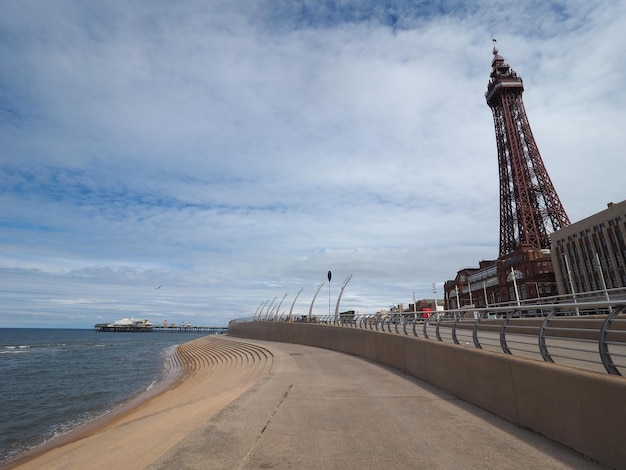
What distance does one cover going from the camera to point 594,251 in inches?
2189

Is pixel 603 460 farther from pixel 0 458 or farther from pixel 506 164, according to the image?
pixel 506 164

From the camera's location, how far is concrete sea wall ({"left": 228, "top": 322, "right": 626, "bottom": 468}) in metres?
4.36

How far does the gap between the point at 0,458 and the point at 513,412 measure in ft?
54.4

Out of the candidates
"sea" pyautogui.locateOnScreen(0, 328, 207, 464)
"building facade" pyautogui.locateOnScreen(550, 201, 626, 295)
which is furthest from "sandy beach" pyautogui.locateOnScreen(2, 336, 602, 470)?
"building facade" pyautogui.locateOnScreen(550, 201, 626, 295)

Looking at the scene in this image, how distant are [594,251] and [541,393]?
207 feet

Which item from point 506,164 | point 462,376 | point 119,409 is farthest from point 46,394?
point 506,164

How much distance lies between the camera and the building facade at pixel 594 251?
54.2m

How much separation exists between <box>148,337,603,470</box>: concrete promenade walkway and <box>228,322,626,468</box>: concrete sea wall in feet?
0.71

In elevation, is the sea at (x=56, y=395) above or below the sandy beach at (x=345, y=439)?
below

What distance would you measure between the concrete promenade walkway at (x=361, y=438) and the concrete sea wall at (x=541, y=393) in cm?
22

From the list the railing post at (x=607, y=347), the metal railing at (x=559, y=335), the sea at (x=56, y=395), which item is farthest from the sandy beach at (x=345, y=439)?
the sea at (x=56, y=395)

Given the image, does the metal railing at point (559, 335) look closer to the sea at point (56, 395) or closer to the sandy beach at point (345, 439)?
the sandy beach at point (345, 439)

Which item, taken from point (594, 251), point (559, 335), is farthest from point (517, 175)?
point (559, 335)

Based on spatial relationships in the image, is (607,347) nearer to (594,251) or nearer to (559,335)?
(559,335)
